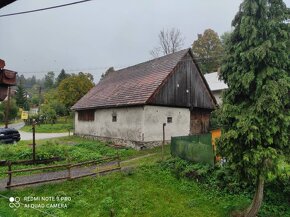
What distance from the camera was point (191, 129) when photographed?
79.4 ft

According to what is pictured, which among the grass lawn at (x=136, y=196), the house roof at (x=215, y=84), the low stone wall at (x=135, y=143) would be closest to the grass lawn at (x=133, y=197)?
the grass lawn at (x=136, y=196)

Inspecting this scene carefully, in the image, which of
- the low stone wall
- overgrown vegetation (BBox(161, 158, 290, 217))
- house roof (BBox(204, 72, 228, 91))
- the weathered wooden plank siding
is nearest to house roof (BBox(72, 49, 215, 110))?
the weathered wooden plank siding

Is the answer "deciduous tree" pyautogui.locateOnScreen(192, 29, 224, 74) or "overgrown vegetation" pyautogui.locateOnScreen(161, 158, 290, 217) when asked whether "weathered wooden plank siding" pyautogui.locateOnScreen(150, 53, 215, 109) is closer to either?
"overgrown vegetation" pyautogui.locateOnScreen(161, 158, 290, 217)

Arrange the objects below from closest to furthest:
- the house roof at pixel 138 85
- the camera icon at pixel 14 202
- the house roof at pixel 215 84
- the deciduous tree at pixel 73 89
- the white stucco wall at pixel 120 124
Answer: the camera icon at pixel 14 202 → the white stucco wall at pixel 120 124 → the house roof at pixel 138 85 → the house roof at pixel 215 84 → the deciduous tree at pixel 73 89

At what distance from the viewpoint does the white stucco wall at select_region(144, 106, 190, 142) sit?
20812 mm

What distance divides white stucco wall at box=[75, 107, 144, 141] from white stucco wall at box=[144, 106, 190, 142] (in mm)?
541

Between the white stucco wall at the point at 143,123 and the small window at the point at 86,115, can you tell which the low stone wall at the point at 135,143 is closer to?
the white stucco wall at the point at 143,123

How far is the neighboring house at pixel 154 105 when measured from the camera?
21031 millimetres

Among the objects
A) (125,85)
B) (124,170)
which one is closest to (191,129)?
(125,85)

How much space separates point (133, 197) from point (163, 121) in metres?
10.7

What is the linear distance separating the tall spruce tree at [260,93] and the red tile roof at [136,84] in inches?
413

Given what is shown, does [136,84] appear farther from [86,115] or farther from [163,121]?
[86,115]

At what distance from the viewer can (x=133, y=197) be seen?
38.0 ft

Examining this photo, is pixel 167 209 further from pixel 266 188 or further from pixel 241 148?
pixel 266 188
